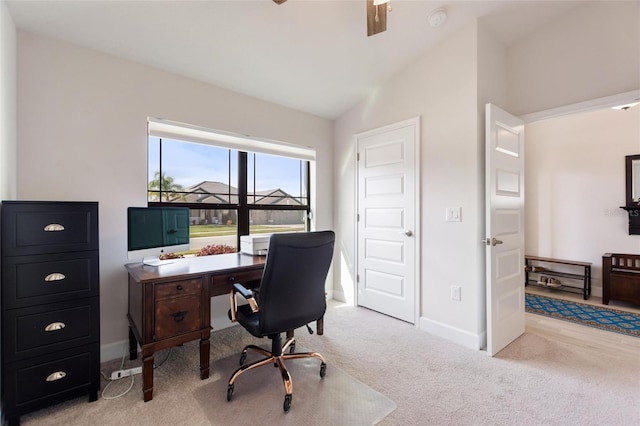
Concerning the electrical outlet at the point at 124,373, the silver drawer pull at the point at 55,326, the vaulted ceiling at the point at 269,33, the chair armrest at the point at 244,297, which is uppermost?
the vaulted ceiling at the point at 269,33

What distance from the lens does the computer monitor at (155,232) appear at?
2.03 meters

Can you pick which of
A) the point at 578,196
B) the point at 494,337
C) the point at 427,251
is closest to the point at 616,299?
the point at 578,196

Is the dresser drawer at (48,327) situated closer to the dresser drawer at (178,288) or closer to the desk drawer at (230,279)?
the dresser drawer at (178,288)

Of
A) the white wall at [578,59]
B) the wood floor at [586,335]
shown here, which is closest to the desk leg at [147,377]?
the wood floor at [586,335]

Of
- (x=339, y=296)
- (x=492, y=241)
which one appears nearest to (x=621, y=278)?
(x=492, y=241)

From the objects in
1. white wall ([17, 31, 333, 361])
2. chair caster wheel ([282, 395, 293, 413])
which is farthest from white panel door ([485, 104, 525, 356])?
white wall ([17, 31, 333, 361])

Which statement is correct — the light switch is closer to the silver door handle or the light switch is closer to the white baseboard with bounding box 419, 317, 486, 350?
the silver door handle

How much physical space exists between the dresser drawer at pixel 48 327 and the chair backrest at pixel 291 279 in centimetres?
109

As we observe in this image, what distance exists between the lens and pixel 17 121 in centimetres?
189

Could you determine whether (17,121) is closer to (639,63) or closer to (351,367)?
(351,367)

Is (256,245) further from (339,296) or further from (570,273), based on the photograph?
(570,273)

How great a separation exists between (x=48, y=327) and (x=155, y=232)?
2.64 feet

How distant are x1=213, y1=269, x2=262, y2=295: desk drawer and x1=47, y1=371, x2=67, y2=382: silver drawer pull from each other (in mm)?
935

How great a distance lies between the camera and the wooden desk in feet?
5.87
